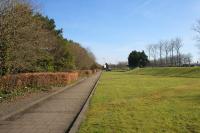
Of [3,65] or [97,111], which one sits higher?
[3,65]

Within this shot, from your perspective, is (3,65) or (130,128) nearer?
(130,128)

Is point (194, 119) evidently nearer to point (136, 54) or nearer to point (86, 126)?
point (86, 126)

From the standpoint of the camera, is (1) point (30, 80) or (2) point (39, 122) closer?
(2) point (39, 122)

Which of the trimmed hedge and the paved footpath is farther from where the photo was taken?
the trimmed hedge

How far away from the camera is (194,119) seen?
10961mm

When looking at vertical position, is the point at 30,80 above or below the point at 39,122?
above

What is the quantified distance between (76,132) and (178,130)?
266cm

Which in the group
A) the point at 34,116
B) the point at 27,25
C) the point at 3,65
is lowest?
the point at 34,116

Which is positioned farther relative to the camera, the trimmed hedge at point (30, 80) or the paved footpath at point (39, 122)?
the trimmed hedge at point (30, 80)

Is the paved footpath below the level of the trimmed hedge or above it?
below

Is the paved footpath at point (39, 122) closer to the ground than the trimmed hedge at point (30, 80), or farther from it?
closer to the ground

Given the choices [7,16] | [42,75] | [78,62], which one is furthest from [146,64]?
[7,16]

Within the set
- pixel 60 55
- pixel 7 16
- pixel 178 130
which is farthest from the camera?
pixel 60 55

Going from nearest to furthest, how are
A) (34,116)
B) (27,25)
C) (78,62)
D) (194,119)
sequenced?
(194,119), (34,116), (27,25), (78,62)
